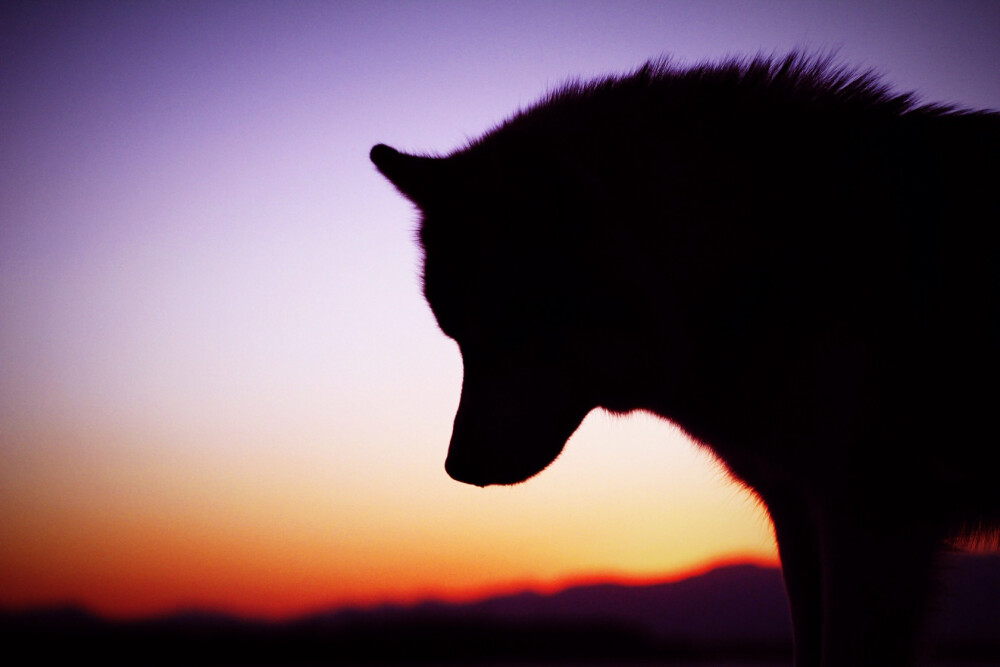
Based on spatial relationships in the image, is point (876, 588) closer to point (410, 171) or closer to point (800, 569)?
point (800, 569)

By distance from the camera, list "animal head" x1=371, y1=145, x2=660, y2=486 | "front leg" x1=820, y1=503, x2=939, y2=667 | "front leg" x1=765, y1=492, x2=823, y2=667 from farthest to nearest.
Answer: "front leg" x1=765, y1=492, x2=823, y2=667 → "animal head" x1=371, y1=145, x2=660, y2=486 → "front leg" x1=820, y1=503, x2=939, y2=667

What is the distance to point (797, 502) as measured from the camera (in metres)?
2.20

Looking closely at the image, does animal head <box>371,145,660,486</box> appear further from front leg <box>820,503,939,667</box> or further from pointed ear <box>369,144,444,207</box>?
front leg <box>820,503,939,667</box>

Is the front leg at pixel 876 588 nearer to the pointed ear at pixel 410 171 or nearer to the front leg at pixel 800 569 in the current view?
the front leg at pixel 800 569

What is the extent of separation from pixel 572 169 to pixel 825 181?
66 cm

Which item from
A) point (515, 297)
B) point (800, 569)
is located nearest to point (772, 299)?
point (515, 297)

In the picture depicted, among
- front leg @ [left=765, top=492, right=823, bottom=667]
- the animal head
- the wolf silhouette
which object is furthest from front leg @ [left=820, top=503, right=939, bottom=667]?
the animal head

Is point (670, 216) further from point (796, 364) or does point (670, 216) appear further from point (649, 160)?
point (796, 364)

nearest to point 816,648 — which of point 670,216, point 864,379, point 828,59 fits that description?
point 864,379

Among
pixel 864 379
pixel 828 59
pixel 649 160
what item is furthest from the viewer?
pixel 828 59

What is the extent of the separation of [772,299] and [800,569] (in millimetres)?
913

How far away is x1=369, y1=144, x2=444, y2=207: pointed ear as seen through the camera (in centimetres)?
219

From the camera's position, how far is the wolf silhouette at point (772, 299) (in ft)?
5.60

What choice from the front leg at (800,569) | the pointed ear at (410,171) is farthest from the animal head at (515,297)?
the front leg at (800,569)
